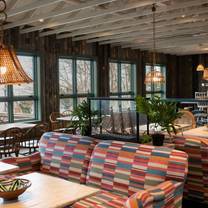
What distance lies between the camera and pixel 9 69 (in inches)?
73.4

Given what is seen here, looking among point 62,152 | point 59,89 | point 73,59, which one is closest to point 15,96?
point 59,89

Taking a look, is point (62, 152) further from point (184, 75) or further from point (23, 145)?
point (184, 75)

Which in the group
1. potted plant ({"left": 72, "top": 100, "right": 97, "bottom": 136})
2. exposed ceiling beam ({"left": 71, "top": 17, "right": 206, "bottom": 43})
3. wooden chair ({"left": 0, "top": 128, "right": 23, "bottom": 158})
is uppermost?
exposed ceiling beam ({"left": 71, "top": 17, "right": 206, "bottom": 43})

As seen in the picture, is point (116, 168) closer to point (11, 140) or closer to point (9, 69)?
point (9, 69)

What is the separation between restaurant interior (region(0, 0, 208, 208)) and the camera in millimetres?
2346

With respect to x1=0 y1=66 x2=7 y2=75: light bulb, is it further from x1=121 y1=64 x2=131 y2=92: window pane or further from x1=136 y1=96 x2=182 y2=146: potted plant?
x1=121 y1=64 x2=131 y2=92: window pane

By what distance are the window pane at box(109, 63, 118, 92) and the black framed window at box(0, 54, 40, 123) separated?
3067mm

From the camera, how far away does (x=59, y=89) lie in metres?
8.21

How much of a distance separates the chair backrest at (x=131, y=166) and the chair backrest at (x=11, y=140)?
2.32 meters

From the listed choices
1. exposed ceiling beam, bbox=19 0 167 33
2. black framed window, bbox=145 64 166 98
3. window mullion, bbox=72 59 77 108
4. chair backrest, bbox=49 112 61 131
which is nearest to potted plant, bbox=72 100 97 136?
exposed ceiling beam, bbox=19 0 167 33

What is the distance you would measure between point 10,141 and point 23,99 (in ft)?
8.54

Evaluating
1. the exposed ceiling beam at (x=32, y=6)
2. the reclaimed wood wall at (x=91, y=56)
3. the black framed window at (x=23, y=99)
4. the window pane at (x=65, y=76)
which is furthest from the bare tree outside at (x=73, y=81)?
the exposed ceiling beam at (x=32, y=6)

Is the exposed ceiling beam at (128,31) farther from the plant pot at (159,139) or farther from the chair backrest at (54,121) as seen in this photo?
the plant pot at (159,139)

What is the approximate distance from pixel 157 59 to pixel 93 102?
8.42 meters
